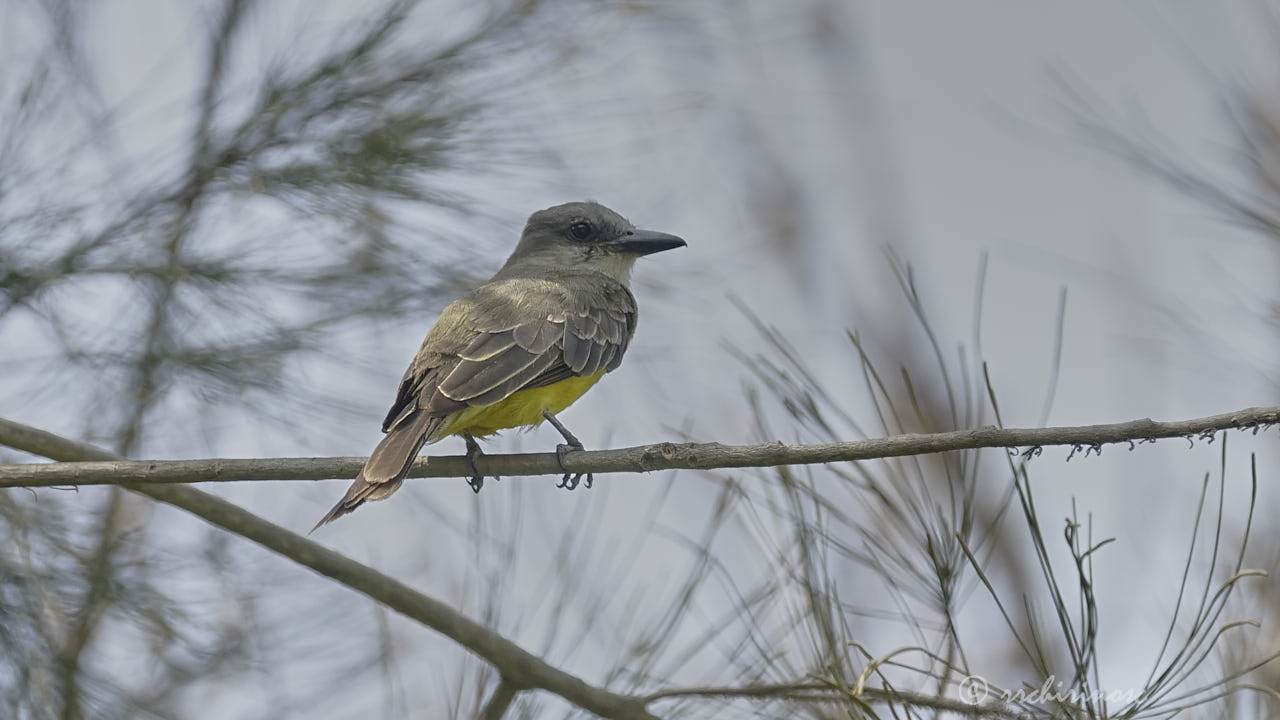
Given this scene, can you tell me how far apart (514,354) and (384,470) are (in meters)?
0.80

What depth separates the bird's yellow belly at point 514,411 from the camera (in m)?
3.92

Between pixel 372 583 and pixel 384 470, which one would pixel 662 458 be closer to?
pixel 384 470

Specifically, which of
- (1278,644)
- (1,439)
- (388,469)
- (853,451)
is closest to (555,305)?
(388,469)

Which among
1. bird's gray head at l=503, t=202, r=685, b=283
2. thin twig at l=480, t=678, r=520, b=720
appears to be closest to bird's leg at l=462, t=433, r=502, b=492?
thin twig at l=480, t=678, r=520, b=720

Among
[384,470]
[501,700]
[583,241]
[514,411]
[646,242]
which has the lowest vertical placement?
[501,700]

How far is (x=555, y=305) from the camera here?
4555 mm

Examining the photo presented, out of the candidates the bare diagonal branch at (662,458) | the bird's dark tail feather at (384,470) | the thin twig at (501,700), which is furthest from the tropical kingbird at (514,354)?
the thin twig at (501,700)

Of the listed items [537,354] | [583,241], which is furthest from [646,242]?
[537,354]

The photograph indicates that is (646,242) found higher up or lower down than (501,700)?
higher up

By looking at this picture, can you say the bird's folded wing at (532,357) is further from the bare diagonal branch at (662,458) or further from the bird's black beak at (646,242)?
the bird's black beak at (646,242)

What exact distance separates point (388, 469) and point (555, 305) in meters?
1.30

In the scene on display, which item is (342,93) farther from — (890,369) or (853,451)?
(853,451)

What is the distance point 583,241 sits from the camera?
5.45m

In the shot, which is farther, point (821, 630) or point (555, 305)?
point (555, 305)
